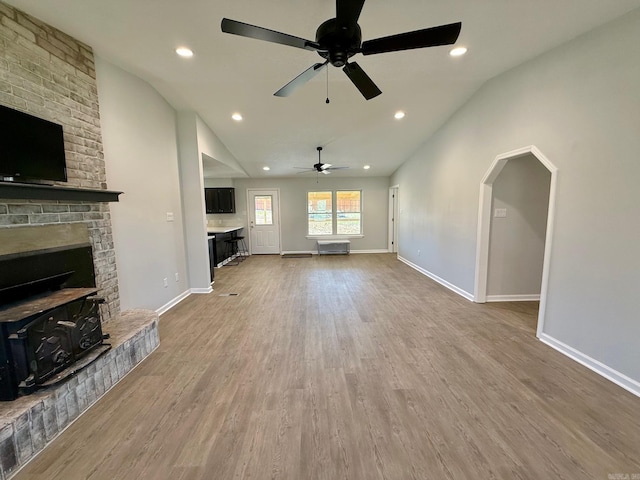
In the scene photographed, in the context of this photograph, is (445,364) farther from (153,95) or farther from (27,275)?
(153,95)

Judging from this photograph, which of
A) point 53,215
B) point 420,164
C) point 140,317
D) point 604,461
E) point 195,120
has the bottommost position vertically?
point 604,461

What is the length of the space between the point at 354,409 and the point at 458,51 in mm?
3523

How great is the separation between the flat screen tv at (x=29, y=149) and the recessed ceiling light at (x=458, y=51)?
12.3 feet

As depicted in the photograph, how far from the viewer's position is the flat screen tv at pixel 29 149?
1.80m

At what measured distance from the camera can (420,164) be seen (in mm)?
5820

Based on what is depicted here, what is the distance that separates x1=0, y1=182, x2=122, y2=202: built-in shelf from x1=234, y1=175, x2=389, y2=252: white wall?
561 centimetres

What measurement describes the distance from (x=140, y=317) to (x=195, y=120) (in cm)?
305

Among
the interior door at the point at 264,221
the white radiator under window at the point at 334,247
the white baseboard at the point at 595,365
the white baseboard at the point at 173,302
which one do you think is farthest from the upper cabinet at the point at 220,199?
the white baseboard at the point at 595,365

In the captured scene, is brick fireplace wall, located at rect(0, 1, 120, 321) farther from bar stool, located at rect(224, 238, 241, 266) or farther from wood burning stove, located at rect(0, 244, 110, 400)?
bar stool, located at rect(224, 238, 241, 266)

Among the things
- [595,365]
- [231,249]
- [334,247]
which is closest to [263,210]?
[231,249]

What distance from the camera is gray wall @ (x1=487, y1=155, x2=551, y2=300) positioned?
3.69m

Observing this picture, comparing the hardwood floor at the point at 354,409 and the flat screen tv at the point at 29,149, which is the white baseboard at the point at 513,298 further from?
the flat screen tv at the point at 29,149

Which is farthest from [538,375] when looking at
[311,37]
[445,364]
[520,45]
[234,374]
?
[311,37]

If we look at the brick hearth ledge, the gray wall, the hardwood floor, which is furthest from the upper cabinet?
the gray wall
